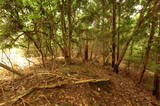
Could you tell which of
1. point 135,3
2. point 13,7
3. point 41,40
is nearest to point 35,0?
point 13,7

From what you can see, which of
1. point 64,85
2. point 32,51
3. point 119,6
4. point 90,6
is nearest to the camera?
point 64,85

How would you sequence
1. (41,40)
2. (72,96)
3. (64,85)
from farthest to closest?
(41,40), (64,85), (72,96)

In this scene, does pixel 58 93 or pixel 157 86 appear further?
pixel 157 86

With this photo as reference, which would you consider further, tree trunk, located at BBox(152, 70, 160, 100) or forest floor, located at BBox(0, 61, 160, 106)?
tree trunk, located at BBox(152, 70, 160, 100)

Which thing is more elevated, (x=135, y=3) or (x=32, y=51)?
(x=135, y=3)

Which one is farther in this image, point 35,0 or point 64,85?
point 64,85

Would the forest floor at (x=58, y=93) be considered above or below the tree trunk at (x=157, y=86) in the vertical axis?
above

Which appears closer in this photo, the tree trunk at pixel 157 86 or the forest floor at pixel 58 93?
the forest floor at pixel 58 93

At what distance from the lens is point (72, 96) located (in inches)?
123

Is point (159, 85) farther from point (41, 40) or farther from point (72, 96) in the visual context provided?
point (41, 40)

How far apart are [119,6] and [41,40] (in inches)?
152

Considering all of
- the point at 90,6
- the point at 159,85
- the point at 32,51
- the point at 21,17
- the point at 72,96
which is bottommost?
the point at 159,85

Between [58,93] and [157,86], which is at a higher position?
[58,93]

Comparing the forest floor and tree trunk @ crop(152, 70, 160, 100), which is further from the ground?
the forest floor
